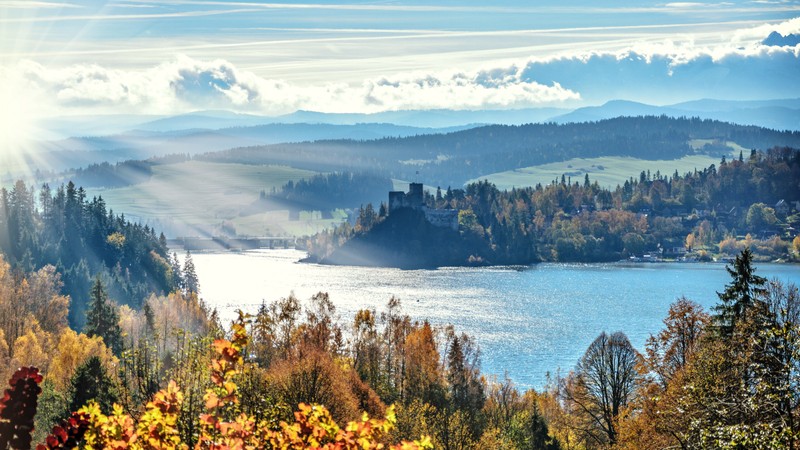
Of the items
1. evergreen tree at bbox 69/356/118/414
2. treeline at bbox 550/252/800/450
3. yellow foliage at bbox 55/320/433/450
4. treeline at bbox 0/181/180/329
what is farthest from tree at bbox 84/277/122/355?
yellow foliage at bbox 55/320/433/450

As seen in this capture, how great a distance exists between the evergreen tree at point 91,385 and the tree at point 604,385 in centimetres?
2373

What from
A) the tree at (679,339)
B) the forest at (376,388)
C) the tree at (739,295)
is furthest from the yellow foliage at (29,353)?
the tree at (739,295)

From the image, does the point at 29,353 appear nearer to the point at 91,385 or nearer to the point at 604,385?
the point at 91,385

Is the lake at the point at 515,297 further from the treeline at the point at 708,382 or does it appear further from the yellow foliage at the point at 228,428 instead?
the yellow foliage at the point at 228,428

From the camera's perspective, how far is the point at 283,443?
12.6m

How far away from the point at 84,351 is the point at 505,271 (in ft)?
474

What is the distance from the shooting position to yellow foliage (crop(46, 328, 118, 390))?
53.3 metres

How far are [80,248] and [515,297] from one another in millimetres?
65227

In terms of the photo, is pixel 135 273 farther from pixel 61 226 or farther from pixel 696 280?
pixel 696 280

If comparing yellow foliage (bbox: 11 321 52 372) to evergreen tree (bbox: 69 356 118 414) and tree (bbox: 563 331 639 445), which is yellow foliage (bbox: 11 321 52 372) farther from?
tree (bbox: 563 331 639 445)

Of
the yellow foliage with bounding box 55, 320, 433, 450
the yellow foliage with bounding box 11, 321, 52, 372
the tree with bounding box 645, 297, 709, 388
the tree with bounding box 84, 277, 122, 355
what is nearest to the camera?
the yellow foliage with bounding box 55, 320, 433, 450

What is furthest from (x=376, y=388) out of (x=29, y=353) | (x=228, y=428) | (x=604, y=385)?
(x=228, y=428)

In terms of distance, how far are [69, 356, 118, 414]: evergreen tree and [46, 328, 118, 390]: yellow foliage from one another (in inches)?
579

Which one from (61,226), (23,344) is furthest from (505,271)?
(23,344)
